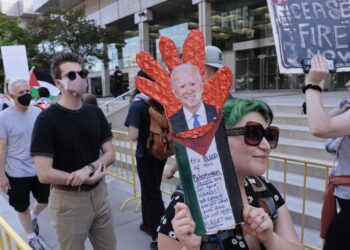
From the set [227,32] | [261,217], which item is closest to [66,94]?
[261,217]

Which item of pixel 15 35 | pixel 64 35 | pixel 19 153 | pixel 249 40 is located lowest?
pixel 19 153

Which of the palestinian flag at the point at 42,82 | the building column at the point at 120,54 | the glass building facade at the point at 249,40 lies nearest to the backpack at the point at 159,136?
the palestinian flag at the point at 42,82

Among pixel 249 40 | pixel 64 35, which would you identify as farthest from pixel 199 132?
pixel 64 35

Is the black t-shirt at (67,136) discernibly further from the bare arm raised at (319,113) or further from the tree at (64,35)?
the tree at (64,35)

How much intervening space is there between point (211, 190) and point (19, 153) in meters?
3.00

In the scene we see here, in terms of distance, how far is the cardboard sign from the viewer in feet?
13.9

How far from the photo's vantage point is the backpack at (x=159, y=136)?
3.29 metres

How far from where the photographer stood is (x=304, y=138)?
554 centimetres

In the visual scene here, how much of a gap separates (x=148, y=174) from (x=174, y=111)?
2473mm

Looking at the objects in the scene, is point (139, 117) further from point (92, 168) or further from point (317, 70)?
point (317, 70)

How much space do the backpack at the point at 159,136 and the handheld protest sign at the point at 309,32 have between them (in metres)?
1.73

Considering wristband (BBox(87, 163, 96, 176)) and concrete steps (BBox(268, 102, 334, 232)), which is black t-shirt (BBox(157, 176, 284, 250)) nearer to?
wristband (BBox(87, 163, 96, 176))

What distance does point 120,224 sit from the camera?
14.5 ft

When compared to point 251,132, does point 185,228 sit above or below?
below
